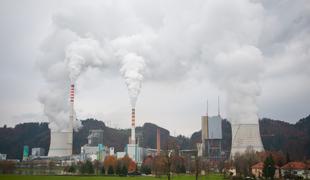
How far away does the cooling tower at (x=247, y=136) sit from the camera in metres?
60.2

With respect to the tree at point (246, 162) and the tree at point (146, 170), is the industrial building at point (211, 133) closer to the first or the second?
the tree at point (246, 162)

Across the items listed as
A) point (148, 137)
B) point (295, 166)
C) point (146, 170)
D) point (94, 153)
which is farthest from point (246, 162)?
point (148, 137)

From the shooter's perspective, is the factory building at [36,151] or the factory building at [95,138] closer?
the factory building at [36,151]

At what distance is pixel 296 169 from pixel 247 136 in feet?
51.3

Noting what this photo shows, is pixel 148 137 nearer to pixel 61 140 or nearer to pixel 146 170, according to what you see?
pixel 61 140

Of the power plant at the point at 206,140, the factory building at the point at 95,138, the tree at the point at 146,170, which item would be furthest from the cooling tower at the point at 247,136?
the factory building at the point at 95,138

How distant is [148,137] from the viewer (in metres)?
131

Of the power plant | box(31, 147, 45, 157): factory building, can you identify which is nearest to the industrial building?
the power plant

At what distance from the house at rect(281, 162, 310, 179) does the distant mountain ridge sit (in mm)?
23160

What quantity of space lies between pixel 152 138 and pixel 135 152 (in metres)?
43.8

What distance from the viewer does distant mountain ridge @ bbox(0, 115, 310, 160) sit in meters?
85.1

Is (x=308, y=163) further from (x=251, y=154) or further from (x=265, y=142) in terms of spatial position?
(x=265, y=142)

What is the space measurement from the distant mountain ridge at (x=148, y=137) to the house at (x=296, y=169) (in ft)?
76.0

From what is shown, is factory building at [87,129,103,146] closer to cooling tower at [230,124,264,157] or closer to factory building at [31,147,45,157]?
factory building at [31,147,45,157]
